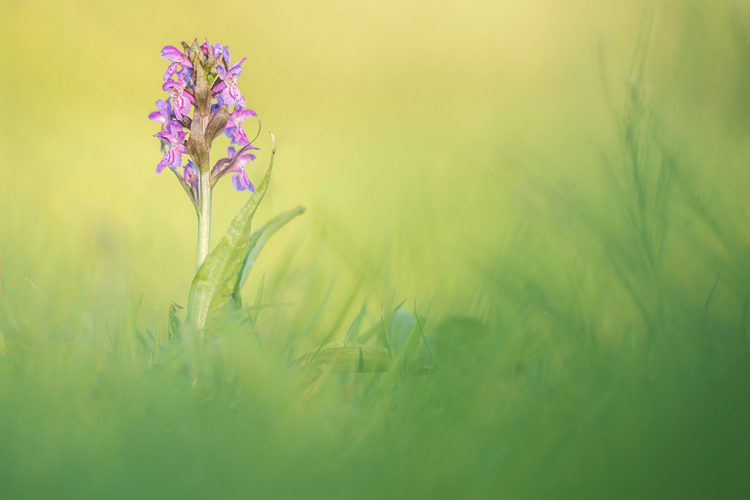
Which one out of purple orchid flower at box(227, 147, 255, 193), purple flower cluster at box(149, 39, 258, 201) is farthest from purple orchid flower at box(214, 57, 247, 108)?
purple orchid flower at box(227, 147, 255, 193)

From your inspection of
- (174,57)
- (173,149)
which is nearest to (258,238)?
(173,149)

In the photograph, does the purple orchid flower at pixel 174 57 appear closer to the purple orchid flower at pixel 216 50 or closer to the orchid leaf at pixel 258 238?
the purple orchid flower at pixel 216 50

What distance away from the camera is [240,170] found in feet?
3.53

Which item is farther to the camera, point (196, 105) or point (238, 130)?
point (238, 130)

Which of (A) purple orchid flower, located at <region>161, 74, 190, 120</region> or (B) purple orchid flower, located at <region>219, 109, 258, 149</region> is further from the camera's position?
(B) purple orchid flower, located at <region>219, 109, 258, 149</region>

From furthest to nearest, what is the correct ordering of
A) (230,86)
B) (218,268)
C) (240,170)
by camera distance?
(240,170), (230,86), (218,268)

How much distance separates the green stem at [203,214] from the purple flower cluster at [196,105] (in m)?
0.02

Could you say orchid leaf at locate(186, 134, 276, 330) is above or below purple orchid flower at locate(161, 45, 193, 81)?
below

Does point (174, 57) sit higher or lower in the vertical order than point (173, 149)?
higher

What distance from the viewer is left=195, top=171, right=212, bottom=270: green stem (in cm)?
94

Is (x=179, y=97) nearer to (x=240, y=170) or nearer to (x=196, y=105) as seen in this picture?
(x=196, y=105)

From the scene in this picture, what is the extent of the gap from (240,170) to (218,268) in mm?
286

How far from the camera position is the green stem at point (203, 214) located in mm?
944

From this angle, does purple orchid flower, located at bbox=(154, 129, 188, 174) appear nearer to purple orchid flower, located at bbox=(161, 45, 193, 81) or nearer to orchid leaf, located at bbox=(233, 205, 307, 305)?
purple orchid flower, located at bbox=(161, 45, 193, 81)
